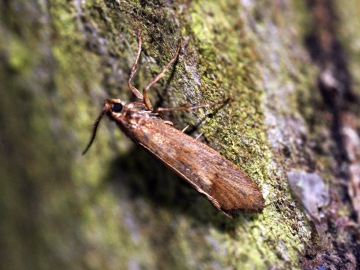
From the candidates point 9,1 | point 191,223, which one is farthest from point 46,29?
point 191,223

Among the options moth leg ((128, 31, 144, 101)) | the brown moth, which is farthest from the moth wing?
moth leg ((128, 31, 144, 101))

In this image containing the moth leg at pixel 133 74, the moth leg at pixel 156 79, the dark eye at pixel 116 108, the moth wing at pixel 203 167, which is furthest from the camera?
the dark eye at pixel 116 108

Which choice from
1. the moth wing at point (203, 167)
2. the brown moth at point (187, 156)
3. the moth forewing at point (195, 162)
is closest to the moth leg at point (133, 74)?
the brown moth at point (187, 156)

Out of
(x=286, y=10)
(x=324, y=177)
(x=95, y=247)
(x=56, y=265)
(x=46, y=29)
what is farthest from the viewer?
(x=56, y=265)

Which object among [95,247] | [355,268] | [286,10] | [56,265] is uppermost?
[286,10]

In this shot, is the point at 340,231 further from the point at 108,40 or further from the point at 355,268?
the point at 108,40

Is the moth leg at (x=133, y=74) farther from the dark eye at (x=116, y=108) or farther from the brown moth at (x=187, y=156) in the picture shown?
the dark eye at (x=116, y=108)

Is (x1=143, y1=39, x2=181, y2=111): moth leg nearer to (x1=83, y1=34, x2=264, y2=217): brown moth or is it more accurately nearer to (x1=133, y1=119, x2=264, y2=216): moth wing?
(x1=83, y1=34, x2=264, y2=217): brown moth

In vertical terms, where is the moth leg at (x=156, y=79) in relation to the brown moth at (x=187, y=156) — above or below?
above
